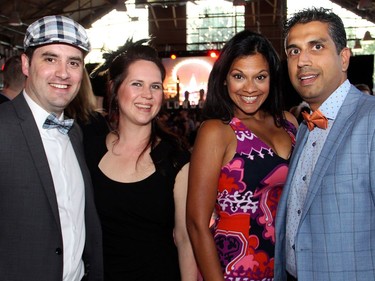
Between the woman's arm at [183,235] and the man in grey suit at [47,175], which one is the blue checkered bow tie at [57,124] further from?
the woman's arm at [183,235]

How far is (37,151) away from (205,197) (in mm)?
793

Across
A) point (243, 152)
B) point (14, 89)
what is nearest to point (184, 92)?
point (14, 89)

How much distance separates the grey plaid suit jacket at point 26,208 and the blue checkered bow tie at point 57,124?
10cm

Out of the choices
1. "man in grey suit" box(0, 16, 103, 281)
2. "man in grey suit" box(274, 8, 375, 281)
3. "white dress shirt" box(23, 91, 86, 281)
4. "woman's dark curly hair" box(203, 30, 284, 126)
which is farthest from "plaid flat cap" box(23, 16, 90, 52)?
"man in grey suit" box(274, 8, 375, 281)

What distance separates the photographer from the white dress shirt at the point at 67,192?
1966mm

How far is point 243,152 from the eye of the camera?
7.38 ft

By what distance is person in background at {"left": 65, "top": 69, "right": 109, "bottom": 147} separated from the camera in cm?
266

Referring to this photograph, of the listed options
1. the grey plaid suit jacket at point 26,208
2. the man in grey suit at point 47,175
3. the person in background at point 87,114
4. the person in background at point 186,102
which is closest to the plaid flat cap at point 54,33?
the man in grey suit at point 47,175

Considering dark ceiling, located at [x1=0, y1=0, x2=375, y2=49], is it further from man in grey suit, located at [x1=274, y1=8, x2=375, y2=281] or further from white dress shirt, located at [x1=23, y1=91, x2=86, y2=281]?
man in grey suit, located at [x1=274, y1=8, x2=375, y2=281]

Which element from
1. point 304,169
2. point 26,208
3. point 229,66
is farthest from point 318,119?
point 26,208

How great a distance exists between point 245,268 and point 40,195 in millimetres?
1034

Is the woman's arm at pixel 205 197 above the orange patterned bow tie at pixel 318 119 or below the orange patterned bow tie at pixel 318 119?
below

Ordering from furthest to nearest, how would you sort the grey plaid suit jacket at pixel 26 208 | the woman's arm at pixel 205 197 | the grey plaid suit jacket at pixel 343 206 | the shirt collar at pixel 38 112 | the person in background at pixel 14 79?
the person in background at pixel 14 79, the woman's arm at pixel 205 197, the shirt collar at pixel 38 112, the grey plaid suit jacket at pixel 26 208, the grey plaid suit jacket at pixel 343 206

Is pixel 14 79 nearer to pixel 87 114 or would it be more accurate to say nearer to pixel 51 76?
pixel 87 114
